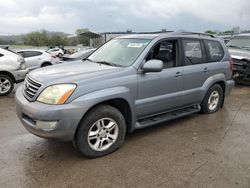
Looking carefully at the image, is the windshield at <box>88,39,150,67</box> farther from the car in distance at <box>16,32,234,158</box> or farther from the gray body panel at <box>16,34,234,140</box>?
the gray body panel at <box>16,34,234,140</box>

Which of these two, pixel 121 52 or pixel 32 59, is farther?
pixel 32 59

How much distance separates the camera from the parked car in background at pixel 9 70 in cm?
805

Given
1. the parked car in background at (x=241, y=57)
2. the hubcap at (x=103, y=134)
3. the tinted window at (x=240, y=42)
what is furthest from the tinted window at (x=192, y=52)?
the tinted window at (x=240, y=42)

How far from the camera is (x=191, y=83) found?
17.5 feet

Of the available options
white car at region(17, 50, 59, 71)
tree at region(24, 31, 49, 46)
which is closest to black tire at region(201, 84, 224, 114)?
white car at region(17, 50, 59, 71)

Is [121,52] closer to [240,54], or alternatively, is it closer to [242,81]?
[240,54]

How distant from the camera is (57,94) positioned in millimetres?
3596

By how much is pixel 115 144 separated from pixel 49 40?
207ft

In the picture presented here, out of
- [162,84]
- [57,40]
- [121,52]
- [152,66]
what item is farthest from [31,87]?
Answer: [57,40]

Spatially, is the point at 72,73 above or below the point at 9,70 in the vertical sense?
above

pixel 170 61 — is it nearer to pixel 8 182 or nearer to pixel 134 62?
pixel 134 62

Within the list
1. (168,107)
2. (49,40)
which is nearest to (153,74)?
(168,107)

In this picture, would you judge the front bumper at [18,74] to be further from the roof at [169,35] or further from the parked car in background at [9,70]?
the roof at [169,35]

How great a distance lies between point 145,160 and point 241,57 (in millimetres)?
7156
